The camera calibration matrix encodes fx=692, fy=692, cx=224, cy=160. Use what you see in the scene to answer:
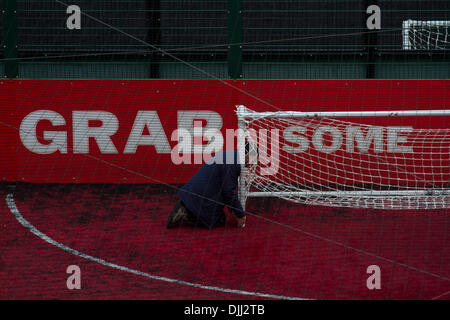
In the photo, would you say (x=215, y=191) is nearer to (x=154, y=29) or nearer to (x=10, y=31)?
(x=154, y=29)

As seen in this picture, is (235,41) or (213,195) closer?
(213,195)

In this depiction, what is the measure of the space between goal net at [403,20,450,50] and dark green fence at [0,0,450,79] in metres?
0.02

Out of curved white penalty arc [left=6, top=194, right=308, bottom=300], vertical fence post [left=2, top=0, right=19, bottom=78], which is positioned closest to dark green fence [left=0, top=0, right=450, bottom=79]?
vertical fence post [left=2, top=0, right=19, bottom=78]

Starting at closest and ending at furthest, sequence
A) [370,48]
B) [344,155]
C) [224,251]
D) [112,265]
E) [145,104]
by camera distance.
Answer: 1. [112,265]
2. [224,251]
3. [344,155]
4. [145,104]
5. [370,48]

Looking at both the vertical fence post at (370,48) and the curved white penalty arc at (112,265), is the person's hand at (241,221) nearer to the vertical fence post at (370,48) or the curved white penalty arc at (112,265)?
the curved white penalty arc at (112,265)

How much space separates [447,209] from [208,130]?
3.50 m

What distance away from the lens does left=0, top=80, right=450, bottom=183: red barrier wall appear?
10.0m

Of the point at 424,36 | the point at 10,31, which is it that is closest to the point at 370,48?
the point at 424,36

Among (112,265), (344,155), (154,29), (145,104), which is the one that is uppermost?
(154,29)

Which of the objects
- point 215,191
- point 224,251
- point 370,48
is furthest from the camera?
point 370,48

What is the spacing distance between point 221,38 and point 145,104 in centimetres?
154

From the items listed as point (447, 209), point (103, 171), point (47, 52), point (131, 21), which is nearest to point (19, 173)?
point (103, 171)

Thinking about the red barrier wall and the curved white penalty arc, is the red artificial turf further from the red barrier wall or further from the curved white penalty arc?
the red barrier wall

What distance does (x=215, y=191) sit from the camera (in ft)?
25.1
